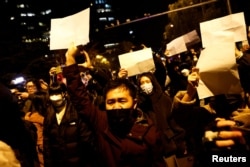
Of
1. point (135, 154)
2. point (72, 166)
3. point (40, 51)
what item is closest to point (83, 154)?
point (72, 166)

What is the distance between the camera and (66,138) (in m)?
4.77

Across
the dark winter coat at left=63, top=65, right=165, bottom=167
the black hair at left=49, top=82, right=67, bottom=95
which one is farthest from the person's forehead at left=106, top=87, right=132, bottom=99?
the black hair at left=49, top=82, right=67, bottom=95

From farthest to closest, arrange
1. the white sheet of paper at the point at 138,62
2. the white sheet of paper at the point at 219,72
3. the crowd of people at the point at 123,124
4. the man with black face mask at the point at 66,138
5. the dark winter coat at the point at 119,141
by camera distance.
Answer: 1. the white sheet of paper at the point at 138,62
2. the man with black face mask at the point at 66,138
3. the dark winter coat at the point at 119,141
4. the white sheet of paper at the point at 219,72
5. the crowd of people at the point at 123,124

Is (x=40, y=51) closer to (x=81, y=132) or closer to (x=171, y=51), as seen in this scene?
(x=171, y=51)

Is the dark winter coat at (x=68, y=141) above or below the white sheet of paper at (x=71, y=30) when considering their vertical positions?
below

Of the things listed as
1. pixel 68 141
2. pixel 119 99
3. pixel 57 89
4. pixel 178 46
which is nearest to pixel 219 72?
pixel 119 99

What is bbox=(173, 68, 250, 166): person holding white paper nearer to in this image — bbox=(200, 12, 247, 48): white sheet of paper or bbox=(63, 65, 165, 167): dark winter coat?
bbox=(63, 65, 165, 167): dark winter coat

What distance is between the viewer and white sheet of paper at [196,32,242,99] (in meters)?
2.54

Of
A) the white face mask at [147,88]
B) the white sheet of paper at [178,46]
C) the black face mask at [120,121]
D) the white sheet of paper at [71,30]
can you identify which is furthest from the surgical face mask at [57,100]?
the white sheet of paper at [178,46]

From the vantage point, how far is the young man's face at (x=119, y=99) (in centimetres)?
351

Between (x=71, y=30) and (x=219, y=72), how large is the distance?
1.83 meters

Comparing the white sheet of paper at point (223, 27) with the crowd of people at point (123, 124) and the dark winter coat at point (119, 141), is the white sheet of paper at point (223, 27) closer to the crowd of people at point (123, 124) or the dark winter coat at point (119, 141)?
the crowd of people at point (123, 124)

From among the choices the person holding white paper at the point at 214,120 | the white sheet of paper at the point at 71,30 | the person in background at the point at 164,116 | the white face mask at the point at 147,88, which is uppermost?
the white sheet of paper at the point at 71,30

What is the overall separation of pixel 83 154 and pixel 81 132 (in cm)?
26
